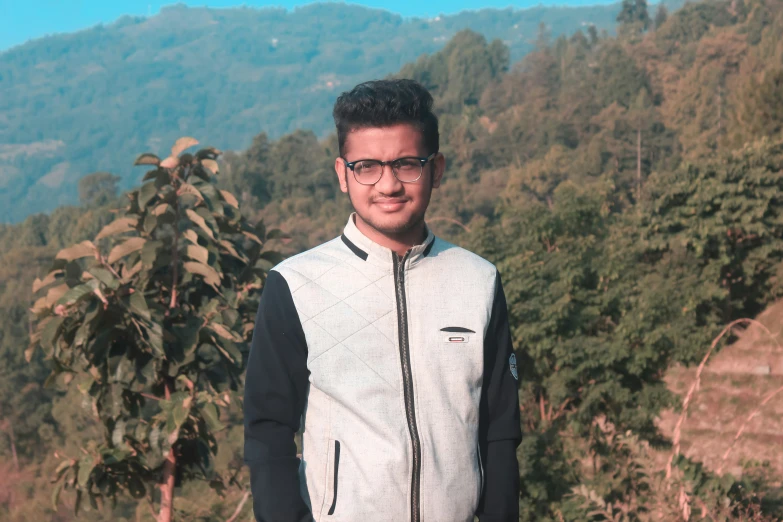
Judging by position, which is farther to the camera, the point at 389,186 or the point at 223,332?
the point at 223,332

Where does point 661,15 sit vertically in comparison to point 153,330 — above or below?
below

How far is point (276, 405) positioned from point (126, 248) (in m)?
Answer: 1.84

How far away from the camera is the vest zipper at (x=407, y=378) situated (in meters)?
1.56

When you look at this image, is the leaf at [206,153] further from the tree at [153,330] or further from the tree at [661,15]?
the tree at [661,15]

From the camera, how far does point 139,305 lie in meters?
2.91

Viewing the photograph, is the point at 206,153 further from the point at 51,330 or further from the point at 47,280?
A: the point at 51,330

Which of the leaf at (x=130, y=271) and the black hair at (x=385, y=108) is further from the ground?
the black hair at (x=385, y=108)

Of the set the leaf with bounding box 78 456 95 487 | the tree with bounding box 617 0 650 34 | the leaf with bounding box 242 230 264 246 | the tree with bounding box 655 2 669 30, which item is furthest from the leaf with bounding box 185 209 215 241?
the tree with bounding box 617 0 650 34

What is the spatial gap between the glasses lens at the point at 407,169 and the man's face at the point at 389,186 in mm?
10

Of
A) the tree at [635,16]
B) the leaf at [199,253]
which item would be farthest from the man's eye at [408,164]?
the tree at [635,16]

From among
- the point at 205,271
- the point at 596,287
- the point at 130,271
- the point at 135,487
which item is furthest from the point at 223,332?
the point at 596,287

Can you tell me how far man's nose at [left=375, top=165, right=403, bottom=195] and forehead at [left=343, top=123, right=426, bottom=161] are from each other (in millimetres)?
24

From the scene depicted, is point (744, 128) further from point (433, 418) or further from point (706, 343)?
point (433, 418)

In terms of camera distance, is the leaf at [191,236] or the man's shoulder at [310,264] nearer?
the man's shoulder at [310,264]
